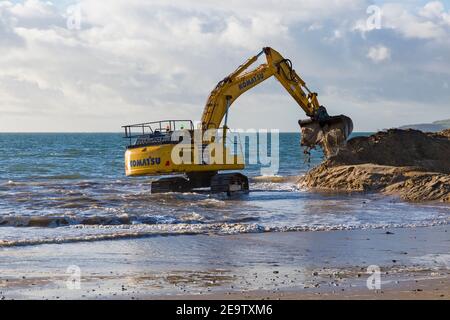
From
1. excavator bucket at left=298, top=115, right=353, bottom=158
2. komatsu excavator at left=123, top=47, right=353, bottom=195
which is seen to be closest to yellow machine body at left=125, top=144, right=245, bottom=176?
komatsu excavator at left=123, top=47, right=353, bottom=195

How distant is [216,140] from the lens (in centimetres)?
2725

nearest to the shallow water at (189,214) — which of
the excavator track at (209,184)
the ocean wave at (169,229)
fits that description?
the ocean wave at (169,229)

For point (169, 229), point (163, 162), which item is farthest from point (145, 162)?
point (169, 229)

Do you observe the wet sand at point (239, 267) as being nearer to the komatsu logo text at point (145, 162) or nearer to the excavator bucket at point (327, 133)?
the komatsu logo text at point (145, 162)

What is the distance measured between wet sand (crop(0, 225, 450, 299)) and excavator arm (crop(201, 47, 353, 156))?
39.7 feet

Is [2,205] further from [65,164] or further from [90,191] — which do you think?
[65,164]

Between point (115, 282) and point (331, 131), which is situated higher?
point (331, 131)

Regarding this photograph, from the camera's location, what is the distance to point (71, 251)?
1404cm

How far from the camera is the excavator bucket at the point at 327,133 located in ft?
98.4

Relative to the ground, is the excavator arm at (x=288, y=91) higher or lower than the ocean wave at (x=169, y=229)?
higher

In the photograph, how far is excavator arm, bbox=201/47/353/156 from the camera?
92.8 feet
